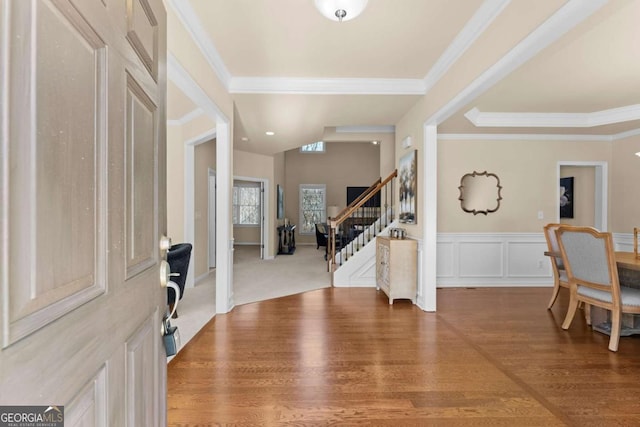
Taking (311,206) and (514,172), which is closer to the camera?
(514,172)

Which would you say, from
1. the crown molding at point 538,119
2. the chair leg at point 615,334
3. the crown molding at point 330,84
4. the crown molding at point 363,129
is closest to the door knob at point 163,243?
the crown molding at point 330,84

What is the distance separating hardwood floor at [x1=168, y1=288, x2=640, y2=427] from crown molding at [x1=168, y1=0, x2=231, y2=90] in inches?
103

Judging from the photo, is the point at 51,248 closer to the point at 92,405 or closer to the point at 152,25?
the point at 92,405

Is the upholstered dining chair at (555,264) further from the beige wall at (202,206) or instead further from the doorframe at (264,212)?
the doorframe at (264,212)

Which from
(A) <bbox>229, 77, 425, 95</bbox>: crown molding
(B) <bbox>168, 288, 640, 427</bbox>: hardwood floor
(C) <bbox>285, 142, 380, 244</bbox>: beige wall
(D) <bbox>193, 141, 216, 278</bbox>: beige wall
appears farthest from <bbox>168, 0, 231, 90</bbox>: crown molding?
(C) <bbox>285, 142, 380, 244</bbox>: beige wall

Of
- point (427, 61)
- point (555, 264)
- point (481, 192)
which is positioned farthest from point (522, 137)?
point (427, 61)

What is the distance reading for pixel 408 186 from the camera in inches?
165

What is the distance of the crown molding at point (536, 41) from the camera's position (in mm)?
1644

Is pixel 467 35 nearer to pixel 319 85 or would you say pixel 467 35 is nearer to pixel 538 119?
pixel 319 85

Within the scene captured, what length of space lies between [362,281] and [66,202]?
4486mm

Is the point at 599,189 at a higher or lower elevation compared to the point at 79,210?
higher

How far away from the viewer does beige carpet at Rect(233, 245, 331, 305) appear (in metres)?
4.44

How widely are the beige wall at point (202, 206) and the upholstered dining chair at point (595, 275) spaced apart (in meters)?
4.87

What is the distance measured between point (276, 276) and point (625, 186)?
590 centimetres
